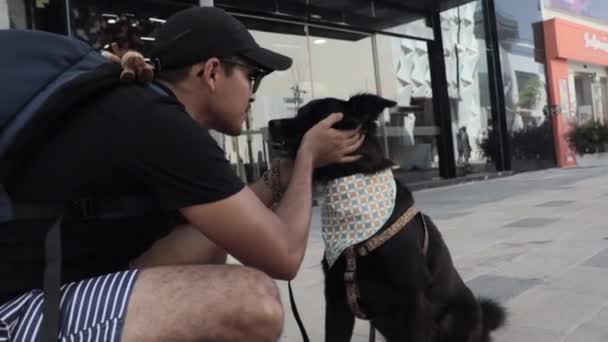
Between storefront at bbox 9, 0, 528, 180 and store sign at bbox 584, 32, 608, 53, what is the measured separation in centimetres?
491

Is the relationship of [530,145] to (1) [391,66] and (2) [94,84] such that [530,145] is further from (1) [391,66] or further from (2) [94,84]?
(2) [94,84]

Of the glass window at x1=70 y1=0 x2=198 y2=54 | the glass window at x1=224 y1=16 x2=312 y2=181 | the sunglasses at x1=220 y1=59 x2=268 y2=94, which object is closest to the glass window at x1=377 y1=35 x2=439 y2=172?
the glass window at x1=224 y1=16 x2=312 y2=181

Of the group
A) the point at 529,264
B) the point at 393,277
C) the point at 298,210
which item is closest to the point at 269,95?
the point at 529,264

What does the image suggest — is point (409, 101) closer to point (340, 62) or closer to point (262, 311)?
point (340, 62)

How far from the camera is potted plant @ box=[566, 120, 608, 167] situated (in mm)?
11922

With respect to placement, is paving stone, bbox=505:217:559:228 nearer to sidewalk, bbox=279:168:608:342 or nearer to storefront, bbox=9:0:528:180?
sidewalk, bbox=279:168:608:342

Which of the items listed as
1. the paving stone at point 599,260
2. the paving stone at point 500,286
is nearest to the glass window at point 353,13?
the paving stone at point 500,286

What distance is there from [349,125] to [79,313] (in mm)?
1108

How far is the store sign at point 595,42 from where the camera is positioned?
48.8ft

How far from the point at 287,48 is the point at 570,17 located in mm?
10722

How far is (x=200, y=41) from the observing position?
1435 mm

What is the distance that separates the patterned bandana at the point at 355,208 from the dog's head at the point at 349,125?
4cm

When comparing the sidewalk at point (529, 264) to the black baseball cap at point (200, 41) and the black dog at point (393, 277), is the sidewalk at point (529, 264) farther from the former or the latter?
the black baseball cap at point (200, 41)

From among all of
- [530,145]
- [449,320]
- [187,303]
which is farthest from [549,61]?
[187,303]
